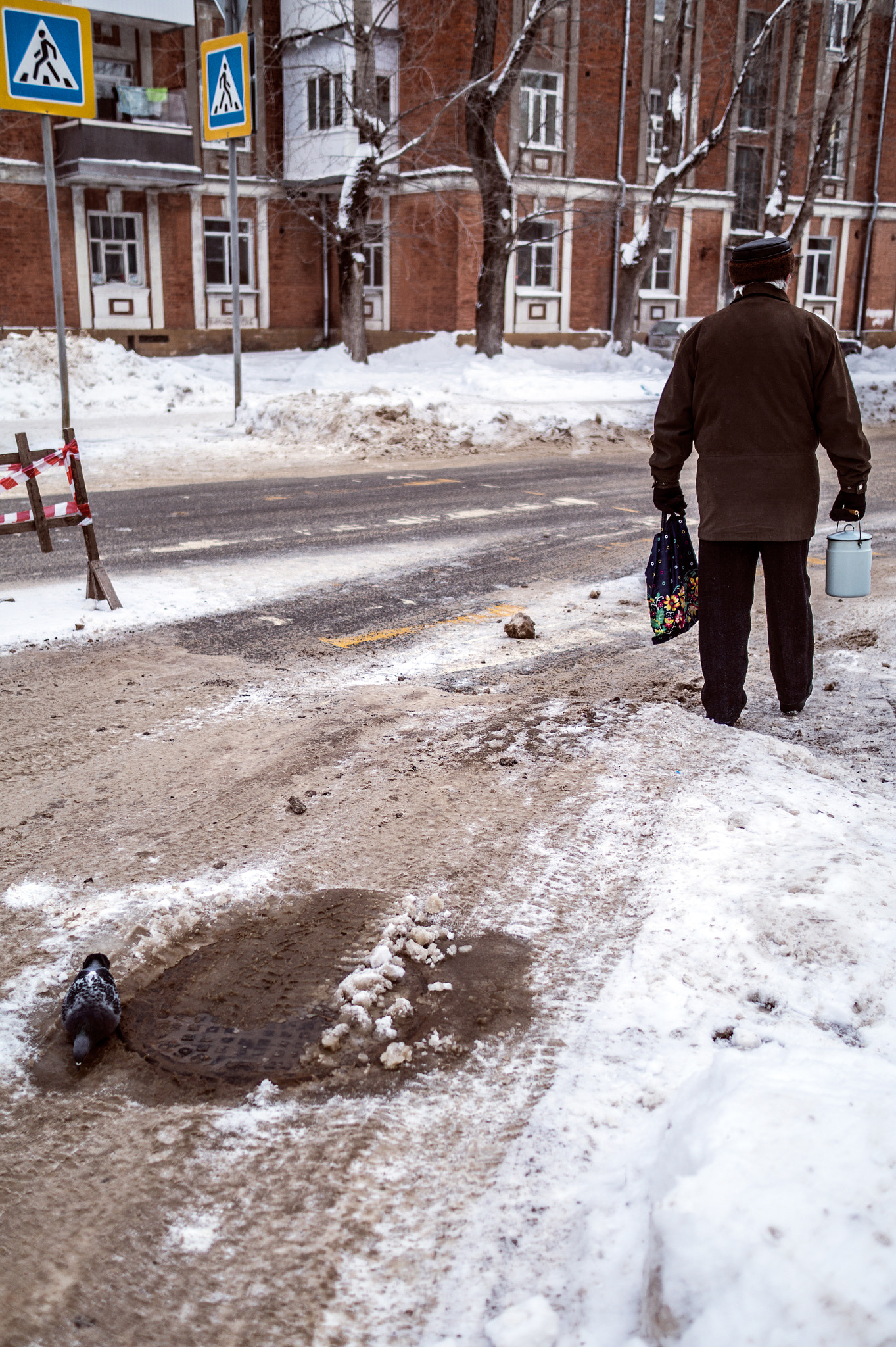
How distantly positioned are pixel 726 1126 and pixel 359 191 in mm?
23885

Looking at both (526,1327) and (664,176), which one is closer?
(526,1327)

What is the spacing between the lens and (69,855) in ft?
12.6

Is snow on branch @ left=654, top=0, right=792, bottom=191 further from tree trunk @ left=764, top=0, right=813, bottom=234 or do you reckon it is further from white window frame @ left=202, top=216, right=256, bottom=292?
white window frame @ left=202, top=216, right=256, bottom=292

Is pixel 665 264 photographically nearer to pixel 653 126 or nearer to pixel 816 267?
pixel 653 126

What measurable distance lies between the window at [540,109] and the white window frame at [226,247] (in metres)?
8.33

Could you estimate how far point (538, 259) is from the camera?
32.7 m

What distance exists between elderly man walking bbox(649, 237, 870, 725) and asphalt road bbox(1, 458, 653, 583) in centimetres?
443

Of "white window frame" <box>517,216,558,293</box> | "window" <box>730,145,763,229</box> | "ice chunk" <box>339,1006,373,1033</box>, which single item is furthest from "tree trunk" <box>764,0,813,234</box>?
"ice chunk" <box>339,1006,373,1033</box>

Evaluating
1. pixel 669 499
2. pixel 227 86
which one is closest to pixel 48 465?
pixel 669 499

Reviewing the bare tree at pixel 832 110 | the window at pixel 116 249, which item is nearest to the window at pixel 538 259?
the bare tree at pixel 832 110

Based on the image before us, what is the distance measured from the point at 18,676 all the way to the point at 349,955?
10.3ft

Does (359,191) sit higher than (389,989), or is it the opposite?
(359,191)

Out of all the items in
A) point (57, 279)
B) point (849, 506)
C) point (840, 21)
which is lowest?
point (849, 506)

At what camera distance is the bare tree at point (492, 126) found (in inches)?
834
